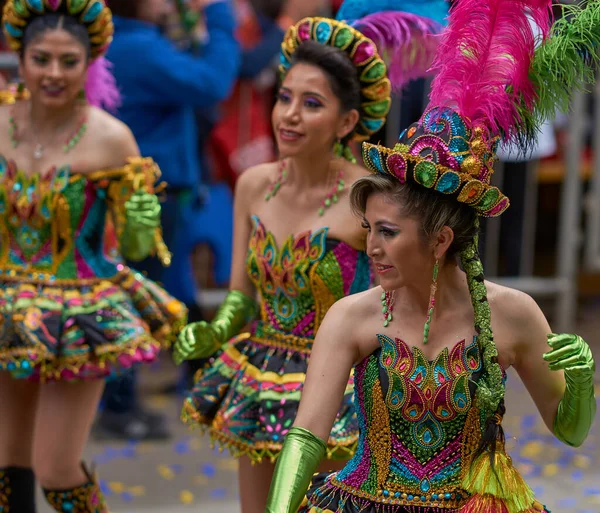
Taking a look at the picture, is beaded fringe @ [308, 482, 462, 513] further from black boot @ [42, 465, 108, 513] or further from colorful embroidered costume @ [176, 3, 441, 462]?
black boot @ [42, 465, 108, 513]

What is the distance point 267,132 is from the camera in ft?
23.5

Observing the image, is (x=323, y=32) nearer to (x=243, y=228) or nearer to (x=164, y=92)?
(x=243, y=228)

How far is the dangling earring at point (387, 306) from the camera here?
2.75 m

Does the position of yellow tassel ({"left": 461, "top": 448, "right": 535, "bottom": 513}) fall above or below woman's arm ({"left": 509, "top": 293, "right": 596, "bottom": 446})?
below

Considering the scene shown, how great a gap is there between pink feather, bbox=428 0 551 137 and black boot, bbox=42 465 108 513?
6.19 ft

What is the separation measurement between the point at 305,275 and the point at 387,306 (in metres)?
0.78

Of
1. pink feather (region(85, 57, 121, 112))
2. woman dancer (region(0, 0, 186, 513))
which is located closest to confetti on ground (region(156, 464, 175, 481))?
woman dancer (region(0, 0, 186, 513))

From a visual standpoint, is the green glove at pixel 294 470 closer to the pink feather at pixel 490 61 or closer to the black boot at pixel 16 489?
the pink feather at pixel 490 61

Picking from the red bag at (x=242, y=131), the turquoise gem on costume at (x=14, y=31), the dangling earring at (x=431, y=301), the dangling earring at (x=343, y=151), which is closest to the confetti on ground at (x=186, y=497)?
the dangling earring at (x=343, y=151)

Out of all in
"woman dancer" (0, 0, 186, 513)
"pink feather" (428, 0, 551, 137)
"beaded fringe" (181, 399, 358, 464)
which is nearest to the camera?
"pink feather" (428, 0, 551, 137)

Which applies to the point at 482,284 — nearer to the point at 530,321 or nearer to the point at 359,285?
the point at 530,321

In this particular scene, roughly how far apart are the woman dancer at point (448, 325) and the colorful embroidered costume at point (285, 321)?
71 cm

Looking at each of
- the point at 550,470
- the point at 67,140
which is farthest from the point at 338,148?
the point at 550,470

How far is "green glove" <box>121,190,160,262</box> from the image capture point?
3971 millimetres
